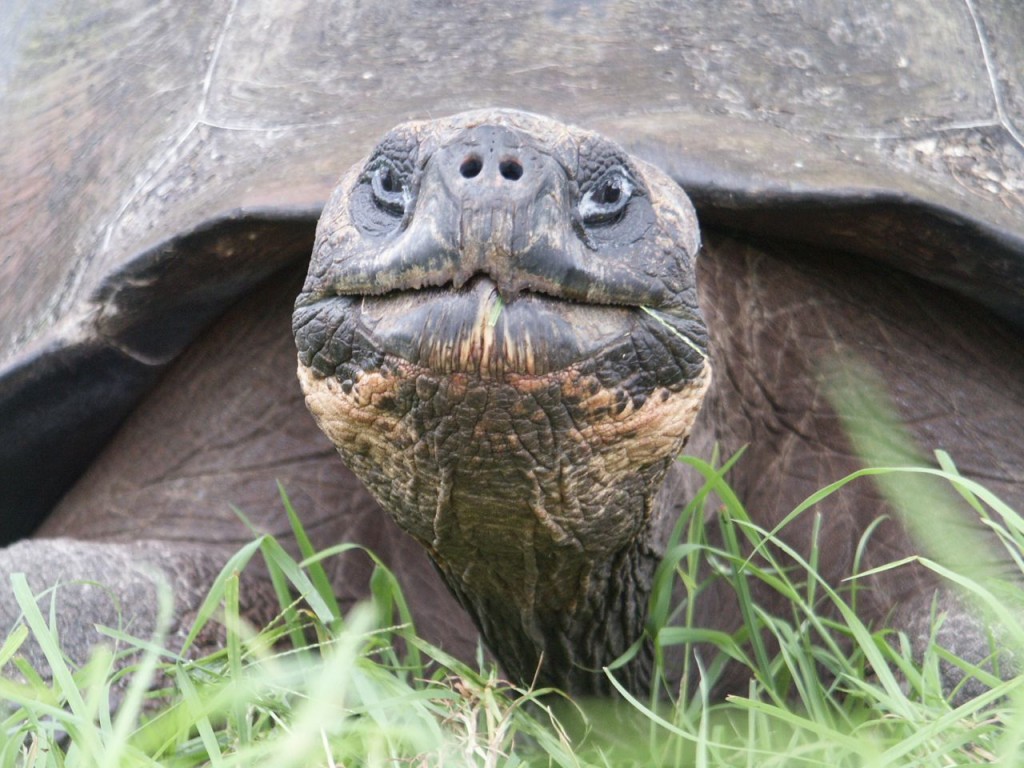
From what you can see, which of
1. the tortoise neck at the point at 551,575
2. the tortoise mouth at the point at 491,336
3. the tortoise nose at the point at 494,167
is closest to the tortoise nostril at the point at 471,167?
the tortoise nose at the point at 494,167

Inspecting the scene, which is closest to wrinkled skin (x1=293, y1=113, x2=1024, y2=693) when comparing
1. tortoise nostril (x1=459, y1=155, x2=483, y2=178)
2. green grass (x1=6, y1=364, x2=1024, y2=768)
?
tortoise nostril (x1=459, y1=155, x2=483, y2=178)

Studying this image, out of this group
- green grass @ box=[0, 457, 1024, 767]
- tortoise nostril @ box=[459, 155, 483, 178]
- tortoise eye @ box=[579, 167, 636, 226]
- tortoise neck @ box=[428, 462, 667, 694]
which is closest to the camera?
green grass @ box=[0, 457, 1024, 767]

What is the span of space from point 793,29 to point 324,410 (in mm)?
1471

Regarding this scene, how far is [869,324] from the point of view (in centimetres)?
286

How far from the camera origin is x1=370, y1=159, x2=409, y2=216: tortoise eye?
1861 mm

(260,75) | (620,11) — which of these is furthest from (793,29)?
(260,75)

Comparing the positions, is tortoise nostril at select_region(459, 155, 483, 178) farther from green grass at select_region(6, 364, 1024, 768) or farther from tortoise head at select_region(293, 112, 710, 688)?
green grass at select_region(6, 364, 1024, 768)

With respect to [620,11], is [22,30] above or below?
below

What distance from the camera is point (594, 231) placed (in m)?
1.87

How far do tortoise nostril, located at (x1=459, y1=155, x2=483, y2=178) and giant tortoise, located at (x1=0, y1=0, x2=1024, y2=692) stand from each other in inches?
7.6

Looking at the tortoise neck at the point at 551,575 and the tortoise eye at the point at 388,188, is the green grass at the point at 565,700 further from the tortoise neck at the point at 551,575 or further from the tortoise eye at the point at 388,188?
the tortoise eye at the point at 388,188

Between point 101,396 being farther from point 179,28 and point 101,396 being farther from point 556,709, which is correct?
point 556,709

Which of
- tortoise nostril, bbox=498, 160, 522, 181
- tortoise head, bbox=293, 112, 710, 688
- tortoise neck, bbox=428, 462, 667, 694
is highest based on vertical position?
tortoise nostril, bbox=498, 160, 522, 181

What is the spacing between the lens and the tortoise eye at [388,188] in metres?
1.86
